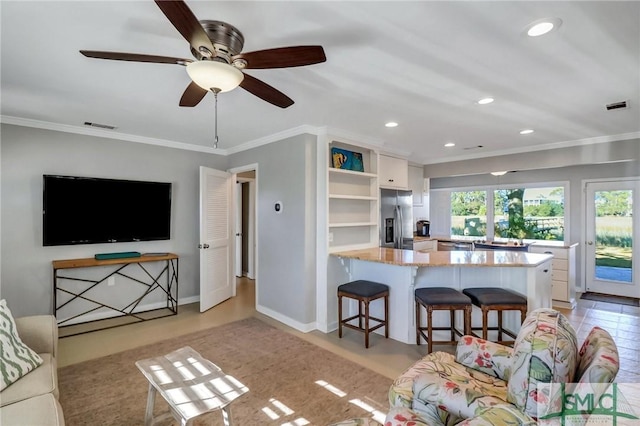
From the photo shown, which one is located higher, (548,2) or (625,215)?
(548,2)

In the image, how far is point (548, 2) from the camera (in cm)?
157

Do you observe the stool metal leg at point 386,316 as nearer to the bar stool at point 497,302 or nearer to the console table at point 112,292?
the bar stool at point 497,302

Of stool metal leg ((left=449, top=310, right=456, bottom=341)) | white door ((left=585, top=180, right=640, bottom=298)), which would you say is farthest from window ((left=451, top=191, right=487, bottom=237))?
stool metal leg ((left=449, top=310, right=456, bottom=341))

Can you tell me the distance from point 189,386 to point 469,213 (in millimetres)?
6455

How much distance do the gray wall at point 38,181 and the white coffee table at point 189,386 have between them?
2718 mm

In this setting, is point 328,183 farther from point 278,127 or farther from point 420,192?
point 420,192

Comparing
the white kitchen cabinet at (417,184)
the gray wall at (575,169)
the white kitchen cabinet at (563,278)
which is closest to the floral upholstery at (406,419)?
the white kitchen cabinet at (563,278)

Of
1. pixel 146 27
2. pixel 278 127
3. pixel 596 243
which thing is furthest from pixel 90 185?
pixel 596 243

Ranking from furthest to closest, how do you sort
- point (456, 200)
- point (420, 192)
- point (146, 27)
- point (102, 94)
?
point (456, 200) < point (420, 192) < point (102, 94) < point (146, 27)

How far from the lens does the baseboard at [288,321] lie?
3771 mm

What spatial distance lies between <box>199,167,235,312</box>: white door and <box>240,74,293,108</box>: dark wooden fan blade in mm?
2555

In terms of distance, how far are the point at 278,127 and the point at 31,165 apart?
114 inches

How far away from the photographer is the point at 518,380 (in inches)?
49.0

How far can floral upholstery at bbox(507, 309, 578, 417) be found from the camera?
45.4 inches
